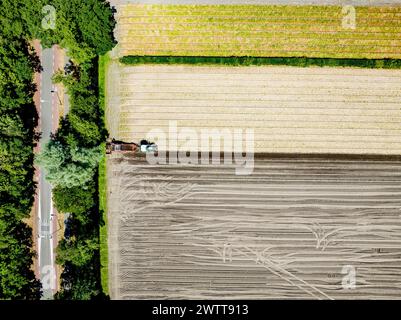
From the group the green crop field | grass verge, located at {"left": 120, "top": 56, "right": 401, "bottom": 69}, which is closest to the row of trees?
grass verge, located at {"left": 120, "top": 56, "right": 401, "bottom": 69}

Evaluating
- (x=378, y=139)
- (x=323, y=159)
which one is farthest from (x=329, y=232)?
(x=378, y=139)

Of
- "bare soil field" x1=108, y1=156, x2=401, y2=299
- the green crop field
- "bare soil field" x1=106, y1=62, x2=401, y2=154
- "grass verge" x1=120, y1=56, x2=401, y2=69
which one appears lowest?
"bare soil field" x1=108, y1=156, x2=401, y2=299

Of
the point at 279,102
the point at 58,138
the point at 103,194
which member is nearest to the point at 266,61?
the point at 279,102

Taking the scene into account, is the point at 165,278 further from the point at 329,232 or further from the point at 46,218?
the point at 329,232

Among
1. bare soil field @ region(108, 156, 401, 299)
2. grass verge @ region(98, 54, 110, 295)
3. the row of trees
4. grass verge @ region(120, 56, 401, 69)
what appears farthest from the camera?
grass verge @ region(98, 54, 110, 295)

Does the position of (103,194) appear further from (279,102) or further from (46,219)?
(279,102)

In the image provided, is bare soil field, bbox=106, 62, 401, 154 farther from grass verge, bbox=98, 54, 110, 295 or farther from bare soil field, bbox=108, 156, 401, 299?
bare soil field, bbox=108, 156, 401, 299

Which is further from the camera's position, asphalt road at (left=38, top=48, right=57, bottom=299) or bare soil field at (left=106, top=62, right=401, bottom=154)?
asphalt road at (left=38, top=48, right=57, bottom=299)
